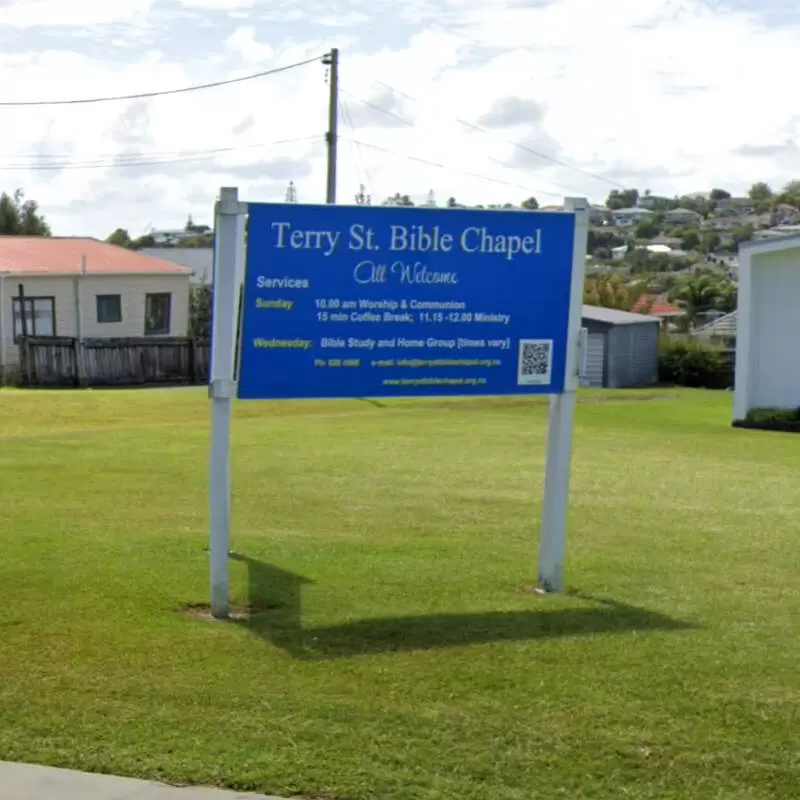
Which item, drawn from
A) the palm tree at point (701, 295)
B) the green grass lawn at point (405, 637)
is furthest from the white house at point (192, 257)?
the green grass lawn at point (405, 637)

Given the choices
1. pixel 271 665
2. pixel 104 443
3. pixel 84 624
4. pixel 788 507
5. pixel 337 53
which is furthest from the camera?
pixel 337 53

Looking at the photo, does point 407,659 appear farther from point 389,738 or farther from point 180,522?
point 180,522

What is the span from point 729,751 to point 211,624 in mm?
2893

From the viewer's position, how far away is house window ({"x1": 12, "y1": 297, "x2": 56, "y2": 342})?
43.5 meters

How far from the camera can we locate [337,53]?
37781 millimetres

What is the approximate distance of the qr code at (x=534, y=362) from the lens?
8523 millimetres

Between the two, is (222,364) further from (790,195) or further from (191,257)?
(790,195)

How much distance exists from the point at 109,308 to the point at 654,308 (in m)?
30.6

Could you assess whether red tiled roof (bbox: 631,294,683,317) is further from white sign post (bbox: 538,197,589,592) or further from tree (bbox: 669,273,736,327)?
white sign post (bbox: 538,197,589,592)

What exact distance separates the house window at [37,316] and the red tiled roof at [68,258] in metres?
0.97

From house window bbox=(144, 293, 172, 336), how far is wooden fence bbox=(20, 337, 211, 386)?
247 inches

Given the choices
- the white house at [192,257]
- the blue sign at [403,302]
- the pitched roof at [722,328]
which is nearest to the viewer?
the blue sign at [403,302]

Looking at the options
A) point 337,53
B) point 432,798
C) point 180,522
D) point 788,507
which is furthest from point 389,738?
point 337,53

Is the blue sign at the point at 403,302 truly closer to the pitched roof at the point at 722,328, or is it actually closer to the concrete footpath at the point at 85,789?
the concrete footpath at the point at 85,789
